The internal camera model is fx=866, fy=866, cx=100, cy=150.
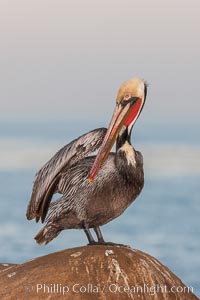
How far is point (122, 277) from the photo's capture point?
31.4ft

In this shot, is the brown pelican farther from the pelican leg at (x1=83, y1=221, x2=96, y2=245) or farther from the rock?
the rock

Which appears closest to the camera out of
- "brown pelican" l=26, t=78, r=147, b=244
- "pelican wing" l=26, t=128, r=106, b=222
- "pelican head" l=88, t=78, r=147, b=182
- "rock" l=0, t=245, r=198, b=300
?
"rock" l=0, t=245, r=198, b=300

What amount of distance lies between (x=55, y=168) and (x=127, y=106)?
3.80 ft

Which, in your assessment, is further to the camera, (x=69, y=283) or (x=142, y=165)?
(x=142, y=165)

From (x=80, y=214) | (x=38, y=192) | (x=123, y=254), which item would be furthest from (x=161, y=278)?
(x=38, y=192)

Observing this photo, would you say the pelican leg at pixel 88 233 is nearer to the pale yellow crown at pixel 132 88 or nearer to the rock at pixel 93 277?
the rock at pixel 93 277

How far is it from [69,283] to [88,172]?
147cm

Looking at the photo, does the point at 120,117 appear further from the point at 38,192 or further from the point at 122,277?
the point at 122,277

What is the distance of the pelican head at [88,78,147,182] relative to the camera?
10.5m

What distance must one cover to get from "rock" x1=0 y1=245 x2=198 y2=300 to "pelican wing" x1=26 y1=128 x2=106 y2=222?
2.61ft

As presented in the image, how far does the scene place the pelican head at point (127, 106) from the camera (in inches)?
414

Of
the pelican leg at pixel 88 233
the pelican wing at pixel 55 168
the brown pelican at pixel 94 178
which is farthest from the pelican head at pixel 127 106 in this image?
the pelican leg at pixel 88 233

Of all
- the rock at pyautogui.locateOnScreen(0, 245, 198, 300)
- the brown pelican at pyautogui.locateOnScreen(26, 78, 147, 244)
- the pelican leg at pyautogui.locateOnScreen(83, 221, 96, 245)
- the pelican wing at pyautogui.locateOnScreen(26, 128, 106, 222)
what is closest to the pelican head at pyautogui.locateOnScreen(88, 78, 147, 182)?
the brown pelican at pyautogui.locateOnScreen(26, 78, 147, 244)

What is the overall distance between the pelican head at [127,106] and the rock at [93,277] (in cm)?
148
